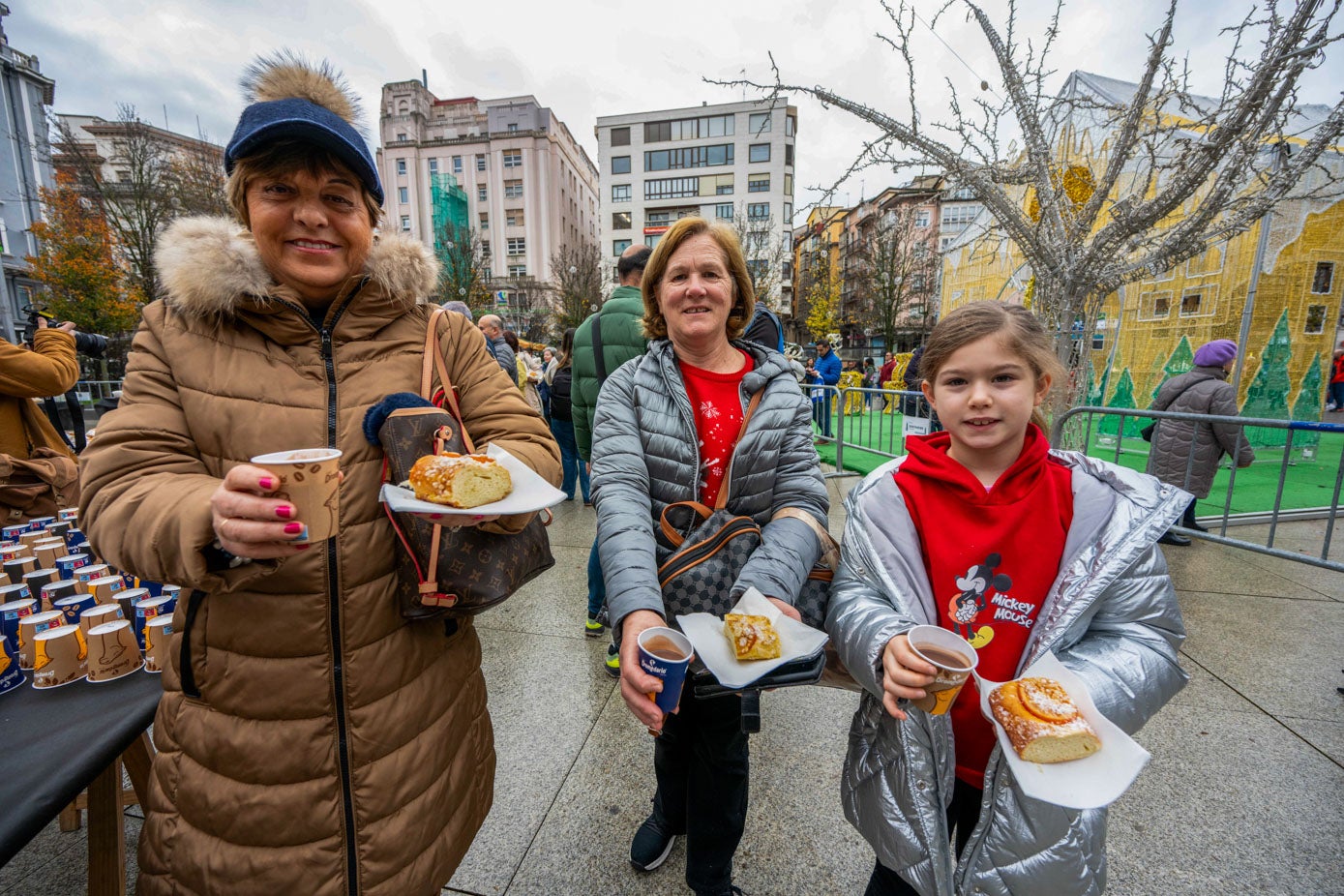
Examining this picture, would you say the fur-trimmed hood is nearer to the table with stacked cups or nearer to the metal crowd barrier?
the table with stacked cups

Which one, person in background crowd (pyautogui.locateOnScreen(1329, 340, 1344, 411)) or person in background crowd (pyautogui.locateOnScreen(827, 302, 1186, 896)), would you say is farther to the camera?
person in background crowd (pyautogui.locateOnScreen(1329, 340, 1344, 411))

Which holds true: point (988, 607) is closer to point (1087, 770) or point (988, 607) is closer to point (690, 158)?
point (1087, 770)

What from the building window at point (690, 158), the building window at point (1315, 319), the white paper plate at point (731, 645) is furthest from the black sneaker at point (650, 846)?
the building window at point (690, 158)

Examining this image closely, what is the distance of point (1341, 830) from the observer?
2.19 metres

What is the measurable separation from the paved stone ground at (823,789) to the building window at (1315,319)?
26.8ft

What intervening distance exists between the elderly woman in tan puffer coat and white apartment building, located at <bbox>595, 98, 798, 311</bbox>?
44574 mm

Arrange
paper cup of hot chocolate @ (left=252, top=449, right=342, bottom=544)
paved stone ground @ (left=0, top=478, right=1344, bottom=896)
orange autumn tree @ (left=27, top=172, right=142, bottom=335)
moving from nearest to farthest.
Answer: paper cup of hot chocolate @ (left=252, top=449, right=342, bottom=544) → paved stone ground @ (left=0, top=478, right=1344, bottom=896) → orange autumn tree @ (left=27, top=172, right=142, bottom=335)

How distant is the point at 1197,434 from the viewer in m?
5.15

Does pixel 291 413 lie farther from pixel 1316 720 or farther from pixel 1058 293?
pixel 1058 293

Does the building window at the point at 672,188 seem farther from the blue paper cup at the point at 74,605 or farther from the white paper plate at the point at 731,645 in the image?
the white paper plate at the point at 731,645

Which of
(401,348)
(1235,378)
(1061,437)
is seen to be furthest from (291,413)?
(1235,378)

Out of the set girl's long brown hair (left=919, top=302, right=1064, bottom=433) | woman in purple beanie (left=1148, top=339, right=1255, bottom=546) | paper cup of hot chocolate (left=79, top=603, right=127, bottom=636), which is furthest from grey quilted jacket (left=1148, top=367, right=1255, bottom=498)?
paper cup of hot chocolate (left=79, top=603, right=127, bottom=636)

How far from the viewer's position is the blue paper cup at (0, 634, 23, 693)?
1500mm

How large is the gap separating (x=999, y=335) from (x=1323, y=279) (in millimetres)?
12239
